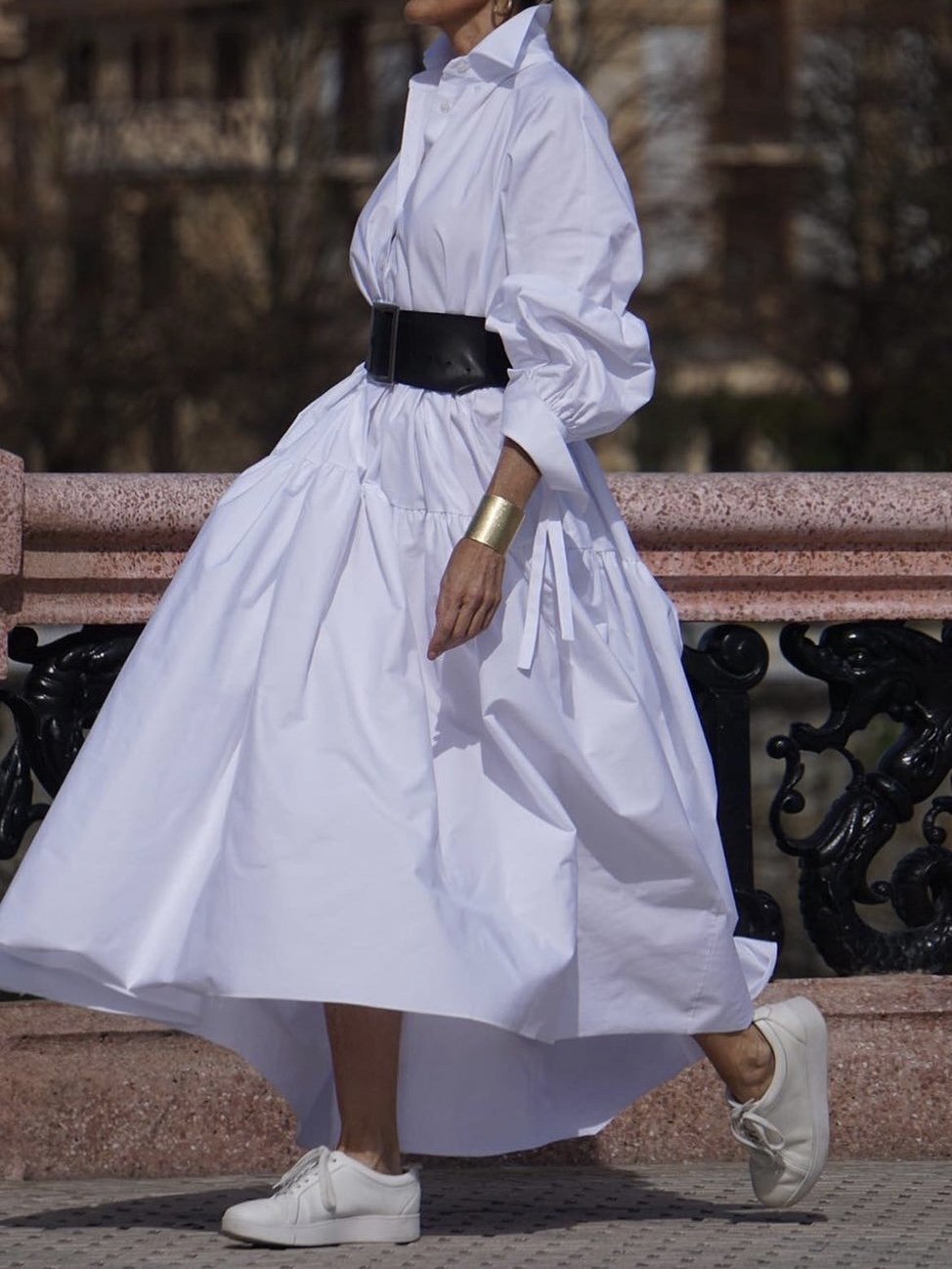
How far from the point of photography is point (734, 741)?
5.29 m

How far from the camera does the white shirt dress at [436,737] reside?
381 cm

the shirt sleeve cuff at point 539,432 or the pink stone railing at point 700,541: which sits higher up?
the shirt sleeve cuff at point 539,432

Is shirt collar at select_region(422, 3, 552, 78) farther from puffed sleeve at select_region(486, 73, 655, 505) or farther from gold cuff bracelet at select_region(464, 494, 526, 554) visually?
gold cuff bracelet at select_region(464, 494, 526, 554)

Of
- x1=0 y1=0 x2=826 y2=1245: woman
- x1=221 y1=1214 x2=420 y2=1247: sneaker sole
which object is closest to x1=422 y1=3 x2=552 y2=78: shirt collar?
x1=0 y1=0 x2=826 y2=1245: woman

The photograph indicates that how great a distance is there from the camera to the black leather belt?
410cm

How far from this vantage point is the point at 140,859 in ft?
12.7

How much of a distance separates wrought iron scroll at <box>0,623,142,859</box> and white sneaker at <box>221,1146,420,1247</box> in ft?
4.26

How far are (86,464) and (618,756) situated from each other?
20614mm

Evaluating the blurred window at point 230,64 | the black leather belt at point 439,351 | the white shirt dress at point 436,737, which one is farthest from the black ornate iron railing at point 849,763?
the blurred window at point 230,64

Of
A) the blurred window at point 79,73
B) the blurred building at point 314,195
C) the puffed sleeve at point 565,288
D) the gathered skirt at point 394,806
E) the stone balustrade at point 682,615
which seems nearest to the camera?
the gathered skirt at point 394,806

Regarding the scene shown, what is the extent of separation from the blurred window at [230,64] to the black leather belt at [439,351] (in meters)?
26.1

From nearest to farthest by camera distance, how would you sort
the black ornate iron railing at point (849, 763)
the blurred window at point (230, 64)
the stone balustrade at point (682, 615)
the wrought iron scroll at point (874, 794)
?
the stone balustrade at point (682, 615) → the black ornate iron railing at point (849, 763) → the wrought iron scroll at point (874, 794) → the blurred window at point (230, 64)

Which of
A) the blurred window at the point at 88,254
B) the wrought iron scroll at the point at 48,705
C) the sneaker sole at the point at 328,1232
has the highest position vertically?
the wrought iron scroll at the point at 48,705

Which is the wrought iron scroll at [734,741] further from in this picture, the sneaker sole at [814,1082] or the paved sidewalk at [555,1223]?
the sneaker sole at [814,1082]
